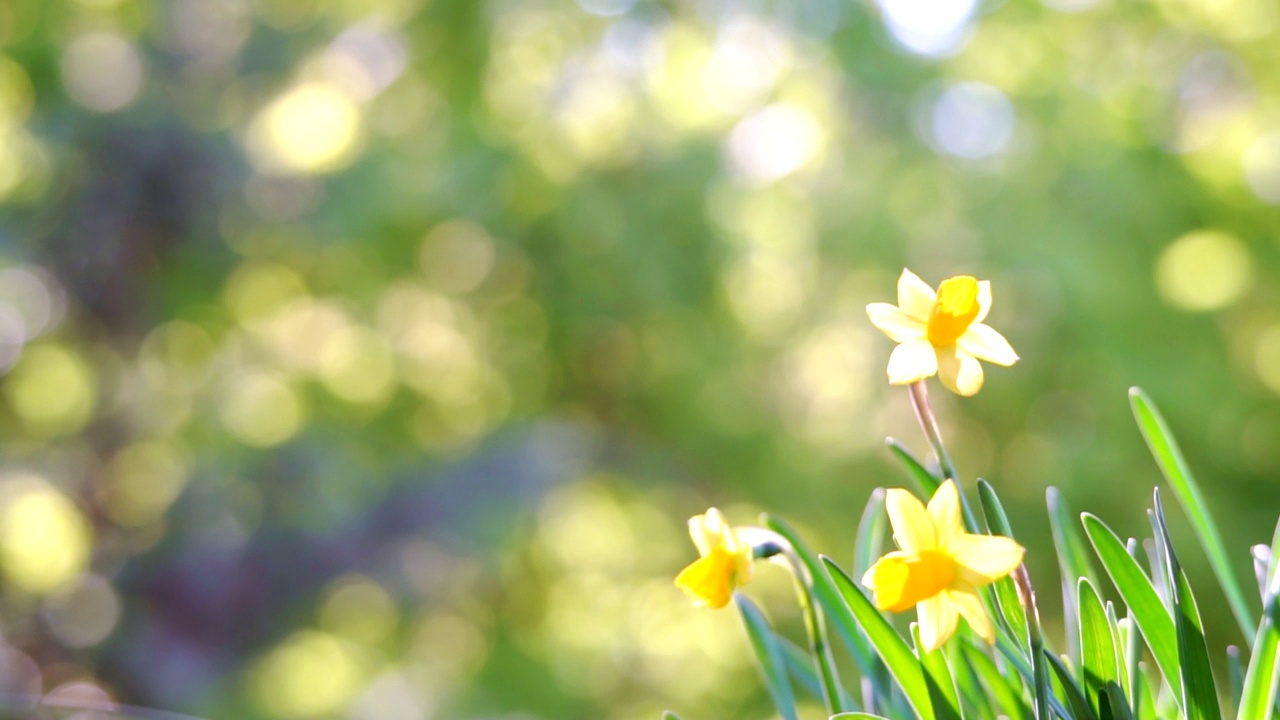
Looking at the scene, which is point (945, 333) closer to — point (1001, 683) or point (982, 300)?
point (982, 300)

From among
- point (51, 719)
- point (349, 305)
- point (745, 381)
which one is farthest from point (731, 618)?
point (51, 719)

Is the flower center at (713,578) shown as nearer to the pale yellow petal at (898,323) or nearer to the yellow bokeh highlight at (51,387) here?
the pale yellow petal at (898,323)

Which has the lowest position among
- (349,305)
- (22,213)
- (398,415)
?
(398,415)

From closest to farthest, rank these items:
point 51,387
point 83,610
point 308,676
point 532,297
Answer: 1. point 83,610
2. point 308,676
3. point 51,387
4. point 532,297

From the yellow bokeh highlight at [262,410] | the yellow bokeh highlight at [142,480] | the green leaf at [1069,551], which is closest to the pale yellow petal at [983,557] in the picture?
the green leaf at [1069,551]

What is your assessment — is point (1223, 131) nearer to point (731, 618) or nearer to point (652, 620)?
point (731, 618)

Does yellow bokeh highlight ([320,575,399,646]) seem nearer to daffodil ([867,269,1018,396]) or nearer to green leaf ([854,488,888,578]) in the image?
green leaf ([854,488,888,578])

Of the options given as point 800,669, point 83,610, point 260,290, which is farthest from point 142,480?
point 800,669

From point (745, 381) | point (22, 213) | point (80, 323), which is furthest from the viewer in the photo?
A: point (745, 381)
